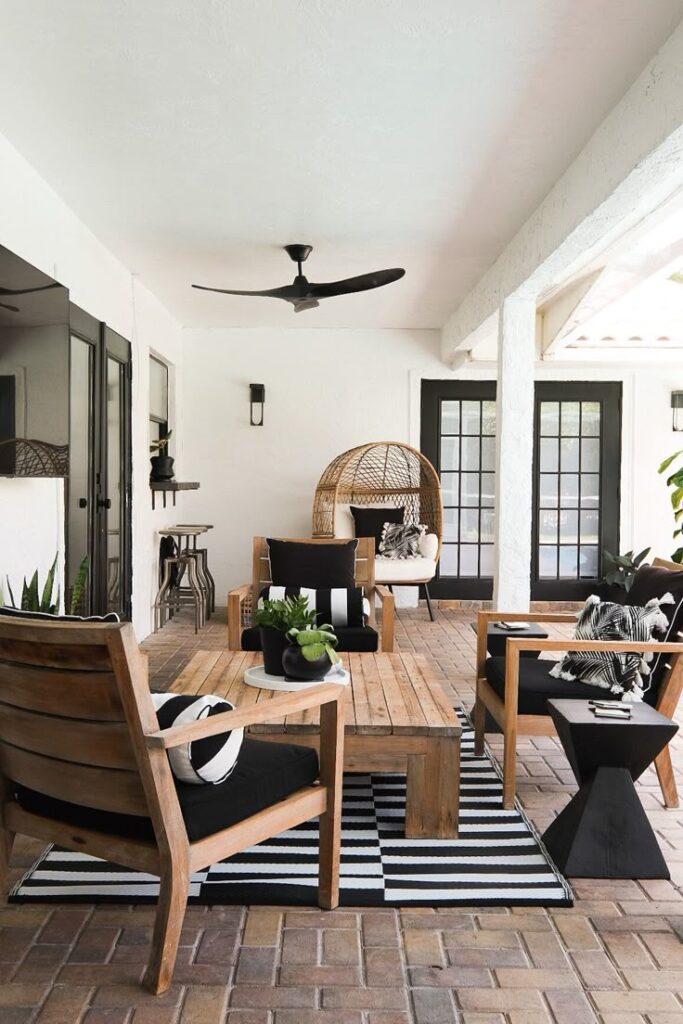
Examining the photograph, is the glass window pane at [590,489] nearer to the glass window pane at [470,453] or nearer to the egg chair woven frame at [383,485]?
the glass window pane at [470,453]

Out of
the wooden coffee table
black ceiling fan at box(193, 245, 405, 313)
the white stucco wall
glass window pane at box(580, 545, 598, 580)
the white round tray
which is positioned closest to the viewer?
the wooden coffee table

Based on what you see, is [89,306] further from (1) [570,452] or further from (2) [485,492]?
(1) [570,452]

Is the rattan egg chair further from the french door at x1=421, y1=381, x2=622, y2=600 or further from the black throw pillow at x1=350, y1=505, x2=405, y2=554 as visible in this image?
the french door at x1=421, y1=381, x2=622, y2=600

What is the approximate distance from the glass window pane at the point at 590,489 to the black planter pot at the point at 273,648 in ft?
18.7

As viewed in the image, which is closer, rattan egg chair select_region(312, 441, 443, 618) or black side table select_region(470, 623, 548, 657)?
black side table select_region(470, 623, 548, 657)

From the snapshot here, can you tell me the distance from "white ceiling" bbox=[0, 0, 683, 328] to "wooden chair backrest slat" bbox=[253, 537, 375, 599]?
1.82 meters

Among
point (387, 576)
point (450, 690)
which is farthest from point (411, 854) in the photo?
point (387, 576)

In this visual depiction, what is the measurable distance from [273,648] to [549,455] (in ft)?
18.6

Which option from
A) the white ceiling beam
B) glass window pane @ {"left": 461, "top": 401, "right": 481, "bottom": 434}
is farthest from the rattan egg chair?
the white ceiling beam

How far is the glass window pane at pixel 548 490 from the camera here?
8.56 m

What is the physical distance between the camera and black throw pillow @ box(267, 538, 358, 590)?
518 centimetres

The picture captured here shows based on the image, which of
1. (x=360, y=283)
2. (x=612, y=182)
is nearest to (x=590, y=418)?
(x=360, y=283)

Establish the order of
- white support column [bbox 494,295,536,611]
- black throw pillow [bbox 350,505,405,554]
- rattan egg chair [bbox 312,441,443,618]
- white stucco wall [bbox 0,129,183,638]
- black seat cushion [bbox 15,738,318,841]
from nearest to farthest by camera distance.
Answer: black seat cushion [bbox 15,738,318,841] → white stucco wall [bbox 0,129,183,638] → white support column [bbox 494,295,536,611] → rattan egg chair [bbox 312,441,443,618] → black throw pillow [bbox 350,505,405,554]

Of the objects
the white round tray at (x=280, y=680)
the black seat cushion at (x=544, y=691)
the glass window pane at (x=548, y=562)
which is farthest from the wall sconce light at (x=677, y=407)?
the white round tray at (x=280, y=680)
